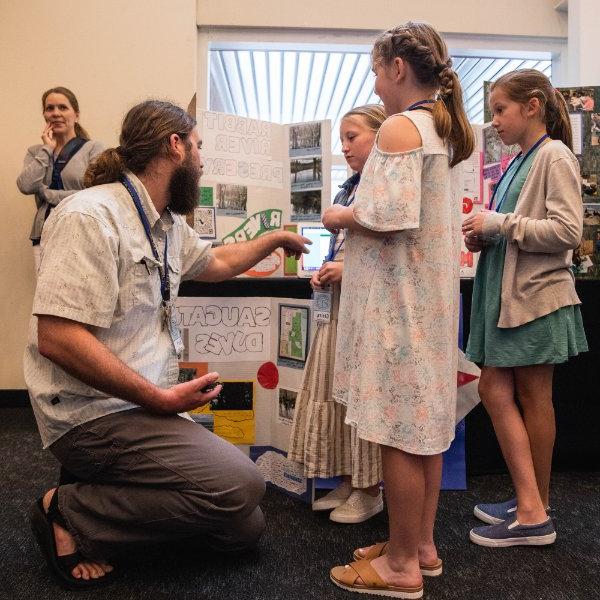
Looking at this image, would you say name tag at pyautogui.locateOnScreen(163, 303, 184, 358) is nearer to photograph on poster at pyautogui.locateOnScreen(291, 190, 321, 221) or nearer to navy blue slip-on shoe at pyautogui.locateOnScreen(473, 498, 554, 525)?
photograph on poster at pyautogui.locateOnScreen(291, 190, 321, 221)

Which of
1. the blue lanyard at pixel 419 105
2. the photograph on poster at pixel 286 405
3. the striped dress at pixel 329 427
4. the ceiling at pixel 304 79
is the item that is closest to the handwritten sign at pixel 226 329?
the photograph on poster at pixel 286 405

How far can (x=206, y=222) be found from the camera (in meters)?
2.03

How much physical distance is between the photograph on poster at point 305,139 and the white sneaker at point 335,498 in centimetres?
111

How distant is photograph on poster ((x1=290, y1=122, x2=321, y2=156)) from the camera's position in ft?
6.52

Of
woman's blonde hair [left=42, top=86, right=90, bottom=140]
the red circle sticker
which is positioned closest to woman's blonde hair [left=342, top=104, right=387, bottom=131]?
the red circle sticker

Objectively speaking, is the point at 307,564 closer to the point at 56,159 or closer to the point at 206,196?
the point at 206,196

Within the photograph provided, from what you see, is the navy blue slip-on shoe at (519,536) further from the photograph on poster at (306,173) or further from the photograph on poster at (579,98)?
the photograph on poster at (579,98)

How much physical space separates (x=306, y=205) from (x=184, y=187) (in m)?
0.68

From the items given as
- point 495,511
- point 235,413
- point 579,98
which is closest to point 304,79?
point 579,98

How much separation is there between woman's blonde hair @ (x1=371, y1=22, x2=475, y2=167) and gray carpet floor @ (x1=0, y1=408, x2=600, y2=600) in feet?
3.08

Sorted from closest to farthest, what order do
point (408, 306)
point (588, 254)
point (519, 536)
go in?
1. point (408, 306)
2. point (519, 536)
3. point (588, 254)

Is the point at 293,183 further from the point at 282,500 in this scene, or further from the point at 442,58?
the point at 282,500

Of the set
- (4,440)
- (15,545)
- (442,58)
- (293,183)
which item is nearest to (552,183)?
(442,58)

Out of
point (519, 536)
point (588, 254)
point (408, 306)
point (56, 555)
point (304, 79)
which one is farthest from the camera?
point (304, 79)
